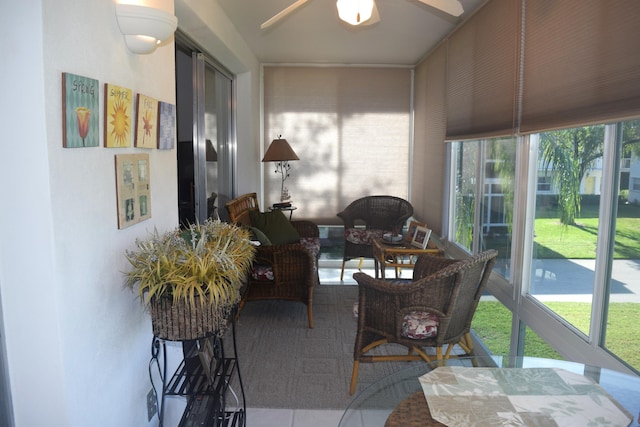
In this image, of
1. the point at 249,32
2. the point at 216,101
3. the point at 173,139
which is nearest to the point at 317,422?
the point at 173,139

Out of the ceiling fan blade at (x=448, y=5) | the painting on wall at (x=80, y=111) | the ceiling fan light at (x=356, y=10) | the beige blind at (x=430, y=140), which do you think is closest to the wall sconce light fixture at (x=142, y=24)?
the painting on wall at (x=80, y=111)

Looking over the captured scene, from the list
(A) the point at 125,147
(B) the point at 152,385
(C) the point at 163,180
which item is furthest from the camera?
(C) the point at 163,180

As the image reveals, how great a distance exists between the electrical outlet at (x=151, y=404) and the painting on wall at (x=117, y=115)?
3.83ft

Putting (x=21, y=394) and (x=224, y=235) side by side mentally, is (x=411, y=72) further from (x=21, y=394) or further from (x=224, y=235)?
(x=21, y=394)

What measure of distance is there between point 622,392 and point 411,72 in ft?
16.6

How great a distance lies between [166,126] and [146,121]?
0.28 metres

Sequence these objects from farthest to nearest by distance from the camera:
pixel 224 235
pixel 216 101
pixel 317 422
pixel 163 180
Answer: pixel 216 101 → pixel 317 422 → pixel 163 180 → pixel 224 235

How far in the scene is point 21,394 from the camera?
59.1 inches

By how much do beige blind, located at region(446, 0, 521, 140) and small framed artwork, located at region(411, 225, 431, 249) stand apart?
0.85 meters

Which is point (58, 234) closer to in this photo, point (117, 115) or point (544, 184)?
point (117, 115)

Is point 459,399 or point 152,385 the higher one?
point 459,399

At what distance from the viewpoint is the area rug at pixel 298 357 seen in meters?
2.93

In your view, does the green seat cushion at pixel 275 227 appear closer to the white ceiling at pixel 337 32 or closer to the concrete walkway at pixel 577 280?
the white ceiling at pixel 337 32

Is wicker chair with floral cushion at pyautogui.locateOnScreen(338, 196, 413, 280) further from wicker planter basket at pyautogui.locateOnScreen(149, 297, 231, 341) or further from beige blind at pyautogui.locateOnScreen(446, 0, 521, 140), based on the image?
wicker planter basket at pyautogui.locateOnScreen(149, 297, 231, 341)
